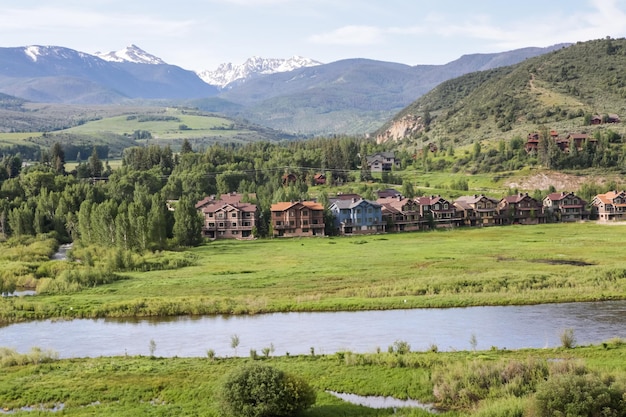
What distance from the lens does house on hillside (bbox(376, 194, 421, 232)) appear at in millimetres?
119000

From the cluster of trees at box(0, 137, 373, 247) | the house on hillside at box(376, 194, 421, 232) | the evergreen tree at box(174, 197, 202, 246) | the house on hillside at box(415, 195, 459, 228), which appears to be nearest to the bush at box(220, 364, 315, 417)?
the cluster of trees at box(0, 137, 373, 247)

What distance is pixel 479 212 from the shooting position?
124312mm

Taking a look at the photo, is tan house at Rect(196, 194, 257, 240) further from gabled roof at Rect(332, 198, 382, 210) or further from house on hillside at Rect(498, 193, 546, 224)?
house on hillside at Rect(498, 193, 546, 224)

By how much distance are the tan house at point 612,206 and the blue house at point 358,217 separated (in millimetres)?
38198

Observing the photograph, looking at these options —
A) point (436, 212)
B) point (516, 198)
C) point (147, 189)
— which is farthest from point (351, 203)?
point (147, 189)

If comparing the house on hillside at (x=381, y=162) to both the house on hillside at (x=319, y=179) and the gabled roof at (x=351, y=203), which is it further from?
the gabled roof at (x=351, y=203)

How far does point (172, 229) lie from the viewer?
99938mm

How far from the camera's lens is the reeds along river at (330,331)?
4278 centimetres

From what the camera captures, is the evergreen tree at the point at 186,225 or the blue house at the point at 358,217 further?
the blue house at the point at 358,217

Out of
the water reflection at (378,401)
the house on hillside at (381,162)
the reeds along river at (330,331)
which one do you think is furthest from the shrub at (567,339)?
the house on hillside at (381,162)

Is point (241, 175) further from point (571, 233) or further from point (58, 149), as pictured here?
point (571, 233)

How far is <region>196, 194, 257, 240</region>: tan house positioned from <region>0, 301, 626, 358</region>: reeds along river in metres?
61.5

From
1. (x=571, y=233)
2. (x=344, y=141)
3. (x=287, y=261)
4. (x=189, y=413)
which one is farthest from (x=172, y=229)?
(x=344, y=141)

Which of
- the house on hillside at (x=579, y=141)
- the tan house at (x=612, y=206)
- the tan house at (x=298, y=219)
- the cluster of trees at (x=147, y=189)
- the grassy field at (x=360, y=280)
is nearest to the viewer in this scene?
the grassy field at (x=360, y=280)
